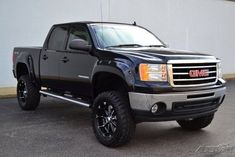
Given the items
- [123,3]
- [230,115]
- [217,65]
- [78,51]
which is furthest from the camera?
[123,3]

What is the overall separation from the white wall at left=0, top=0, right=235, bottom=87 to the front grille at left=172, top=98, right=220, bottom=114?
259 inches

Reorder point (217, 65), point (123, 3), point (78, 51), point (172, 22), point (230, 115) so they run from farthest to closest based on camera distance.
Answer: point (172, 22)
point (123, 3)
point (230, 115)
point (78, 51)
point (217, 65)

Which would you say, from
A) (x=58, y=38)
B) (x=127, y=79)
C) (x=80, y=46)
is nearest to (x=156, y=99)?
(x=127, y=79)

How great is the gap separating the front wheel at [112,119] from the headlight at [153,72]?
0.55m

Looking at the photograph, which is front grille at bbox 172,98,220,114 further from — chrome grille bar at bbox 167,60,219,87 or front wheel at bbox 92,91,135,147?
front wheel at bbox 92,91,135,147

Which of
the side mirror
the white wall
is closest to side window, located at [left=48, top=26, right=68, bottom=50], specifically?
the side mirror

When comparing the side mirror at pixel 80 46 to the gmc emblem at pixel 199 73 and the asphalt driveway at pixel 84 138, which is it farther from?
the gmc emblem at pixel 199 73

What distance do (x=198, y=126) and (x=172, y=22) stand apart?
889 centimetres

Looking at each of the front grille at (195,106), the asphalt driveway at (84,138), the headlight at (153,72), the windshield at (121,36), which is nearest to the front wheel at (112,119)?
the asphalt driveway at (84,138)

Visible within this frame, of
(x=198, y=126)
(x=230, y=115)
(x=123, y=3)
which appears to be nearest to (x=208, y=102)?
(x=198, y=126)

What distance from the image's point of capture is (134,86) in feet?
17.9

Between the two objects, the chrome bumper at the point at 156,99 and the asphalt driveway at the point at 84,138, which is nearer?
the chrome bumper at the point at 156,99

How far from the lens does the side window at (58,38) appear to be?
754 cm

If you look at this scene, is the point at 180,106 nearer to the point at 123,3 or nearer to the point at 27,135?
the point at 27,135
